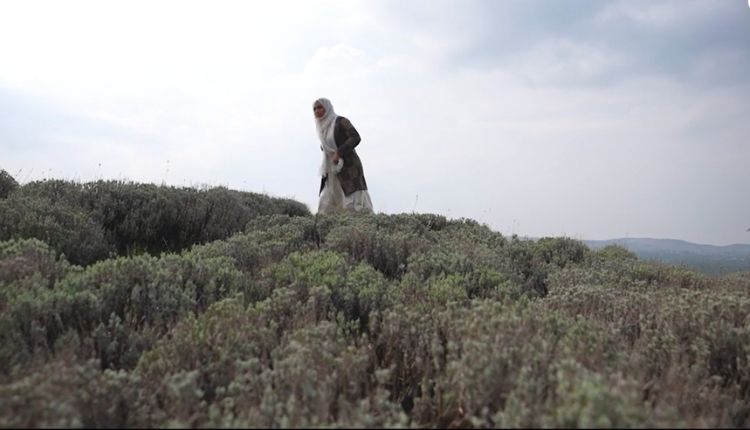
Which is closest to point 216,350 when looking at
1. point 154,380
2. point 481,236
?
point 154,380

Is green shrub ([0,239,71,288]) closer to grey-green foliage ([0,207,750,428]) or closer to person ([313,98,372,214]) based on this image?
grey-green foliage ([0,207,750,428])

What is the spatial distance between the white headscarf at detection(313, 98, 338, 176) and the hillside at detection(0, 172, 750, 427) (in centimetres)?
547

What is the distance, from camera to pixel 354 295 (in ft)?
14.7

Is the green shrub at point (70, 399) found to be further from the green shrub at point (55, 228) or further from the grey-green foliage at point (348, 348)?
the green shrub at point (55, 228)

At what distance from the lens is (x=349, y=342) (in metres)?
3.76

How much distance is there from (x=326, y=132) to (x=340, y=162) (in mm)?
777

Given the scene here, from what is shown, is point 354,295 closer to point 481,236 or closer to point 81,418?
point 81,418

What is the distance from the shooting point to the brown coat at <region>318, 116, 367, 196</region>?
11.6 metres

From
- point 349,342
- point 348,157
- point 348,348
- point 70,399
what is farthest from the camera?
point 348,157

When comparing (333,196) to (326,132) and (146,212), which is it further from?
(146,212)

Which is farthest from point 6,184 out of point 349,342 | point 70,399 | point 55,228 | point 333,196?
point 70,399

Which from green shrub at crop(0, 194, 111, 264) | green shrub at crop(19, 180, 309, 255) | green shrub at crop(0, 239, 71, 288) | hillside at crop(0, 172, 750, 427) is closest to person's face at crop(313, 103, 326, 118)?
green shrub at crop(19, 180, 309, 255)

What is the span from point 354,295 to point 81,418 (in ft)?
7.53

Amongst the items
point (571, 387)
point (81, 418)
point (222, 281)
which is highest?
point (222, 281)
